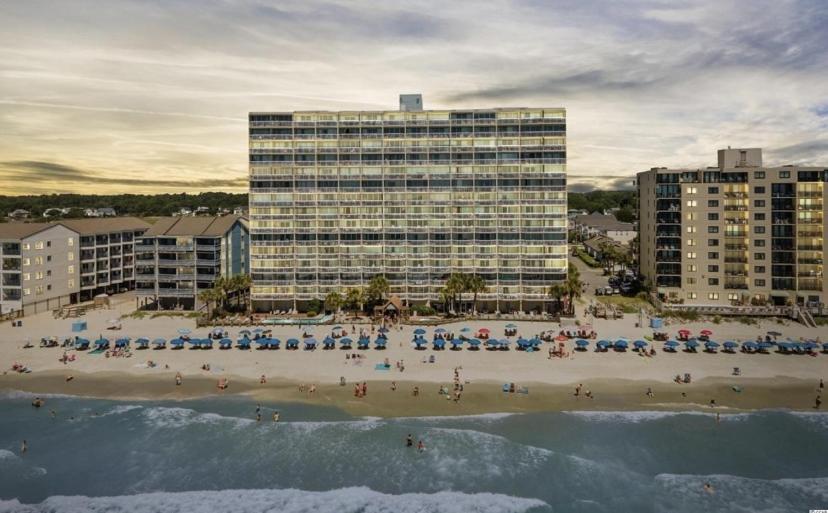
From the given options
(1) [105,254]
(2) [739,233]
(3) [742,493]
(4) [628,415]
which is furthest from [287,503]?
(1) [105,254]

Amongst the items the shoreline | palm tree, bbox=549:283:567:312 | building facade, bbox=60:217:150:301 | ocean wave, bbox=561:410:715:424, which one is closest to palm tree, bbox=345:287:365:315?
the shoreline

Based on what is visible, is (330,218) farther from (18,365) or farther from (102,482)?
(102,482)

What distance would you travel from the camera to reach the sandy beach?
65.9 metres

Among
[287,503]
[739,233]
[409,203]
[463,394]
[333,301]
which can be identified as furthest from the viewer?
[739,233]

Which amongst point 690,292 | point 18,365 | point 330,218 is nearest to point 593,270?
point 690,292

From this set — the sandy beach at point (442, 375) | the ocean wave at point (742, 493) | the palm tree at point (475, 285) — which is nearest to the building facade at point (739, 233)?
the sandy beach at point (442, 375)

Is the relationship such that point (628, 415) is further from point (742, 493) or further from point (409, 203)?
point (409, 203)

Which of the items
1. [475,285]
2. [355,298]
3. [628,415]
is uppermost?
[475,285]

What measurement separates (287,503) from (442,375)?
30.4 m

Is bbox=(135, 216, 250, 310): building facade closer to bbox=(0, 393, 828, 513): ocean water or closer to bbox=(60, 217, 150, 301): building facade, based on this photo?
bbox=(60, 217, 150, 301): building facade

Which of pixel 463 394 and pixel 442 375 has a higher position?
pixel 442 375

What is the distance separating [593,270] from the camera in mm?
173250

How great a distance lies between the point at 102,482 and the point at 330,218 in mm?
68678

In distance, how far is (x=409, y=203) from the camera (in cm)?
11081
